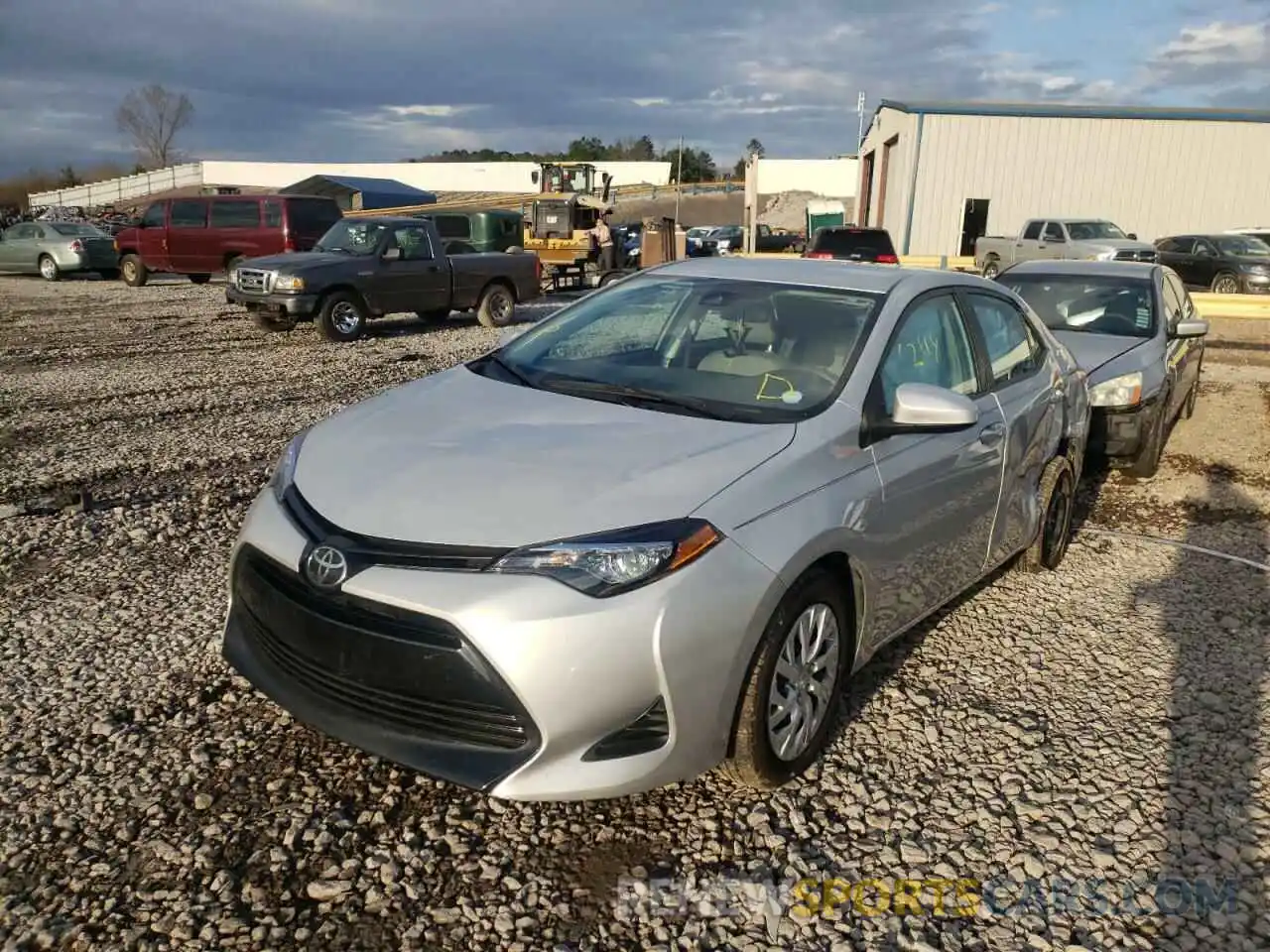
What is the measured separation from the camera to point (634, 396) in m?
3.44

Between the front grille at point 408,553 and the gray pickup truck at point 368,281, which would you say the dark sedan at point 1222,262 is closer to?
the gray pickup truck at point 368,281

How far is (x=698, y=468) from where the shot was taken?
2.80 meters

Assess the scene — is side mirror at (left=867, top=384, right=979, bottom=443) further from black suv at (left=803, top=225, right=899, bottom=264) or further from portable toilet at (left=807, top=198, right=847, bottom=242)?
portable toilet at (left=807, top=198, right=847, bottom=242)

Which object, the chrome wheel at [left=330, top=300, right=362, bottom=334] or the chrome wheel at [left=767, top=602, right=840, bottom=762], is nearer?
the chrome wheel at [left=767, top=602, right=840, bottom=762]

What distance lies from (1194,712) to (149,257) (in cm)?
2173

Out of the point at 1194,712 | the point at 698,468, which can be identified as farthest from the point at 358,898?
the point at 1194,712

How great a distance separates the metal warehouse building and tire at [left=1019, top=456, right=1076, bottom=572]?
26.6 metres

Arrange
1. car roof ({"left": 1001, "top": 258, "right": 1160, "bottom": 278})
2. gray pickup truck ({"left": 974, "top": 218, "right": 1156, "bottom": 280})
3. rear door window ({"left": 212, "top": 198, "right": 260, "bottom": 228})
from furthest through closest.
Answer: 1. gray pickup truck ({"left": 974, "top": 218, "right": 1156, "bottom": 280})
2. rear door window ({"left": 212, "top": 198, "right": 260, "bottom": 228})
3. car roof ({"left": 1001, "top": 258, "right": 1160, "bottom": 278})

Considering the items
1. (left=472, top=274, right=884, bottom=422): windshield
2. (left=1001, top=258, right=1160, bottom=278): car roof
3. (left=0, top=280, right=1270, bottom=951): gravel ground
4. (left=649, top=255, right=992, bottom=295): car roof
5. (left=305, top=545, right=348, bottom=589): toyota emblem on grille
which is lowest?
(left=0, top=280, right=1270, bottom=951): gravel ground

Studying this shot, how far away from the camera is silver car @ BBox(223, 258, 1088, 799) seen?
244 cm

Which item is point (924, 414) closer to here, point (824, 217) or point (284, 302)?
point (284, 302)

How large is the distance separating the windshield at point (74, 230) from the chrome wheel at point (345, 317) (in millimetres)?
13880

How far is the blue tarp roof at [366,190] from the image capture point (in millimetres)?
41750

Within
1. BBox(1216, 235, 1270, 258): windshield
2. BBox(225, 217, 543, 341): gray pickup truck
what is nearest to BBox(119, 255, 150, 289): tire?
BBox(225, 217, 543, 341): gray pickup truck
